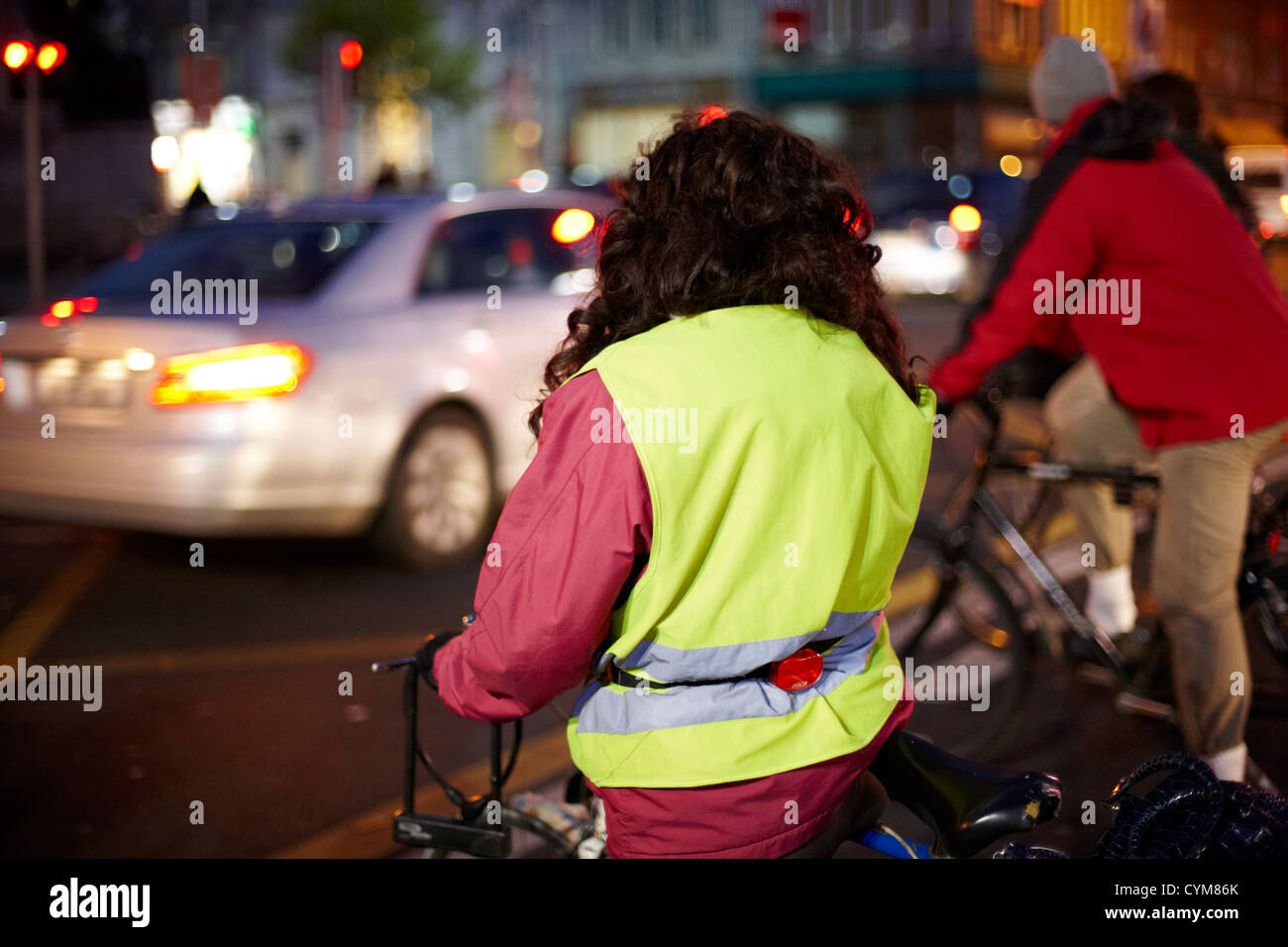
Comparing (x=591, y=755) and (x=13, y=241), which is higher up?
(x=13, y=241)

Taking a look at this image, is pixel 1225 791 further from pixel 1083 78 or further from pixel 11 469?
pixel 11 469

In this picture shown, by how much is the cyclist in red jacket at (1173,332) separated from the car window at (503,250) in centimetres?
309

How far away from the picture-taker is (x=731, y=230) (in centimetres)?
193

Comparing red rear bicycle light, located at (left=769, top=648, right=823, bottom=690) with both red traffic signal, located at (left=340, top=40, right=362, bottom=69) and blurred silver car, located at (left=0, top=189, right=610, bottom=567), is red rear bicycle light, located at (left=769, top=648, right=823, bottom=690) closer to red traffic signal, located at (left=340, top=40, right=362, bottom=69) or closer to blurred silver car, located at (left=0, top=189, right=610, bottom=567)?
blurred silver car, located at (left=0, top=189, right=610, bottom=567)

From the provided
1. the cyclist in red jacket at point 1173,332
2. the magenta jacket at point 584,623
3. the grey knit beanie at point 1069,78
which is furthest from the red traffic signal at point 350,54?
the magenta jacket at point 584,623

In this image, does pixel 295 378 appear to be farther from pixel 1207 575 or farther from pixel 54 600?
pixel 1207 575

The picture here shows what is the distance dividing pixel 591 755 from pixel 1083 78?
275 centimetres

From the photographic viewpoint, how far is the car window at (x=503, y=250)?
6.70 m

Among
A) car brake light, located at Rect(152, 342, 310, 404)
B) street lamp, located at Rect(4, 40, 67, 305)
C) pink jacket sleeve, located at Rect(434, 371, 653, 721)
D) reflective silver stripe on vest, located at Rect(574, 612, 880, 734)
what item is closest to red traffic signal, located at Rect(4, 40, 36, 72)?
street lamp, located at Rect(4, 40, 67, 305)

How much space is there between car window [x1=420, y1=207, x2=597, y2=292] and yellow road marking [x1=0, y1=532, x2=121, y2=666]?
79.3 inches

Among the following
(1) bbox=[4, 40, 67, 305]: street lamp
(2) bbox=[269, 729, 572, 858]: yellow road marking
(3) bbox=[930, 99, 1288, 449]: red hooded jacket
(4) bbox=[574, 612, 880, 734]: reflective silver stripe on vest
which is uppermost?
(1) bbox=[4, 40, 67, 305]: street lamp

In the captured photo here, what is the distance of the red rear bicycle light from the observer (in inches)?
77.3
